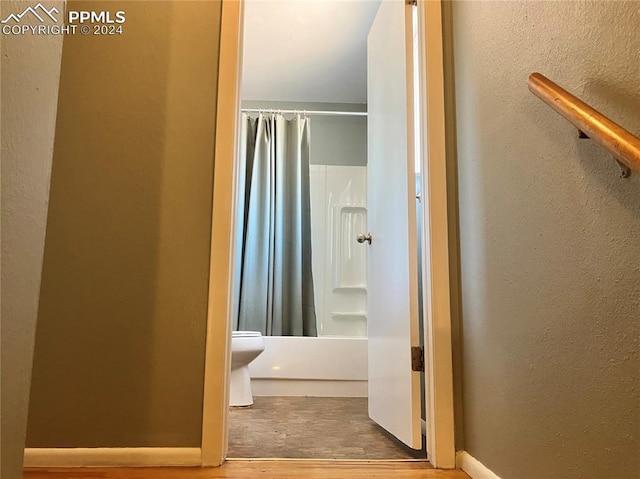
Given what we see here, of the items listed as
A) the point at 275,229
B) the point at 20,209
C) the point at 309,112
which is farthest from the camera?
the point at 309,112

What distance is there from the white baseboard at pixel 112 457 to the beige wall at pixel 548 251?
88 cm

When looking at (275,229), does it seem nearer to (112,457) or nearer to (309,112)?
(309,112)

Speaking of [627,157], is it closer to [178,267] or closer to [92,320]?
[178,267]

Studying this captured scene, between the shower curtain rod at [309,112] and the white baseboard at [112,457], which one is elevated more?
the shower curtain rod at [309,112]

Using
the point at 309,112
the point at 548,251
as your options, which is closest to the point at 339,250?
the point at 309,112

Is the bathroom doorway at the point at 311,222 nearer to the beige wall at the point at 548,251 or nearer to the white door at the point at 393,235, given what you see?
the white door at the point at 393,235

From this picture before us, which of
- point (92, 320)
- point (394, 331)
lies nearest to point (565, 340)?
point (394, 331)

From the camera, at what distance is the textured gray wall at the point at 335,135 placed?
4102 mm

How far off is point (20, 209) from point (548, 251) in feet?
3.40

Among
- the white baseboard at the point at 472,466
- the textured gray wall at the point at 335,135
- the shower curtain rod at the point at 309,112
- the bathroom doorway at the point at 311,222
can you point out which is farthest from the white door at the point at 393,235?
the textured gray wall at the point at 335,135

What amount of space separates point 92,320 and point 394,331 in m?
1.06

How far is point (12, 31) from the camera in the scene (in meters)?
0.84

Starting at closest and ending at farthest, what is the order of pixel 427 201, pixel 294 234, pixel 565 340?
pixel 565 340 < pixel 427 201 < pixel 294 234

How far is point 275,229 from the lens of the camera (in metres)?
3.55
